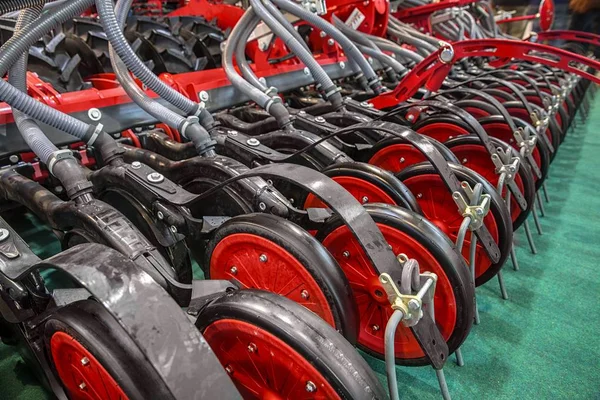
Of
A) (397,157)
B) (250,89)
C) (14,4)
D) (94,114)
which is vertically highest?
(14,4)

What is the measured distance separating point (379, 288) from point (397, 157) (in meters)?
0.98

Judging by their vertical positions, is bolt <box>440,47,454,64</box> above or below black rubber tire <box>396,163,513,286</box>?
above

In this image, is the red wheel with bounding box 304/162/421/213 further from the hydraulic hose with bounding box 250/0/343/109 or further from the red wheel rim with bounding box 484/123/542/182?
the red wheel rim with bounding box 484/123/542/182

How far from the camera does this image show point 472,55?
2.32m

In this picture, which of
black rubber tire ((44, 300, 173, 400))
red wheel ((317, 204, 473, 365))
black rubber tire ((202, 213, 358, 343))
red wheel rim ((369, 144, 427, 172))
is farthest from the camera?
red wheel rim ((369, 144, 427, 172))

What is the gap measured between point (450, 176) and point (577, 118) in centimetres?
545

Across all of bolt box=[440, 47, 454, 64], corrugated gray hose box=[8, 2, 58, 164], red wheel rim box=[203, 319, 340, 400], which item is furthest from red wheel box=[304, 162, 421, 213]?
bolt box=[440, 47, 454, 64]

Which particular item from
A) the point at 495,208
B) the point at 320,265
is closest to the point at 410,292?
the point at 320,265

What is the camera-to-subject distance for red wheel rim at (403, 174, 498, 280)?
1683 mm

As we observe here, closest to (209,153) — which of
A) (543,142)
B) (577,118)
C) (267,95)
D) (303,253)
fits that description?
(267,95)

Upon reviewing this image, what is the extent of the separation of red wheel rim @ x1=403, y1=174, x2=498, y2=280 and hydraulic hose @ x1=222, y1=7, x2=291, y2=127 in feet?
2.39

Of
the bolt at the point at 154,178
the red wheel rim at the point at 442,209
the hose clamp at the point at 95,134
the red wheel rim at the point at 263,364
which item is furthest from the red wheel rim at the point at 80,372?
the red wheel rim at the point at 442,209

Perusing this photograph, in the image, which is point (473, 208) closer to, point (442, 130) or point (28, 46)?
point (442, 130)

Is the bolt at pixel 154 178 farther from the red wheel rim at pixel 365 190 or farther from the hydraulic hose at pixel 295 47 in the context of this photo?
the hydraulic hose at pixel 295 47
